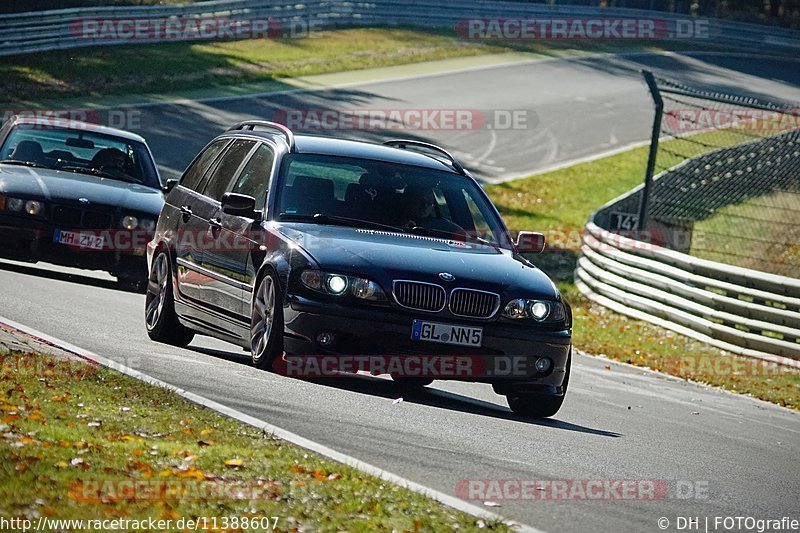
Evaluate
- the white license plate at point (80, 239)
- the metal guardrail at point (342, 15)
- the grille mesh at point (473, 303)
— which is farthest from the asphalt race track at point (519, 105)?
the grille mesh at point (473, 303)

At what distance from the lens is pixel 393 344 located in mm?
9234

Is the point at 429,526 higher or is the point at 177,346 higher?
the point at 429,526

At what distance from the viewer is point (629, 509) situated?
7.02 metres

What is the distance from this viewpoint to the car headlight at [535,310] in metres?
9.54

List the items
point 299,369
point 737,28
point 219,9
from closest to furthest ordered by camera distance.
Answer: point 299,369, point 219,9, point 737,28

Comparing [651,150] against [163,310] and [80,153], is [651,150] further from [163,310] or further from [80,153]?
[163,310]

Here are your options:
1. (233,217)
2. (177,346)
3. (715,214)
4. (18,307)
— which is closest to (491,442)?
(233,217)

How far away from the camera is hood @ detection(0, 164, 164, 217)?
50.0 ft

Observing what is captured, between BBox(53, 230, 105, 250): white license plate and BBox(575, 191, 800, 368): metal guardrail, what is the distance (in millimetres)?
7366

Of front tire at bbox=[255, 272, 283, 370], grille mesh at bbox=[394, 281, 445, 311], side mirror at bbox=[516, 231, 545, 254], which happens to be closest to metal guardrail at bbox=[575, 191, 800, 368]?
side mirror at bbox=[516, 231, 545, 254]

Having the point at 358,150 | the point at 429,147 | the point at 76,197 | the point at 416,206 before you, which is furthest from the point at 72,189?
the point at 416,206

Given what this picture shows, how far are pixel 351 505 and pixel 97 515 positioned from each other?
45.6 inches

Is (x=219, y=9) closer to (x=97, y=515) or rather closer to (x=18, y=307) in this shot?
(x=18, y=307)

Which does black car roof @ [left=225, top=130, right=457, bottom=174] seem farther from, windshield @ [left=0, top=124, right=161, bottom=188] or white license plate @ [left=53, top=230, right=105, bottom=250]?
windshield @ [left=0, top=124, right=161, bottom=188]
